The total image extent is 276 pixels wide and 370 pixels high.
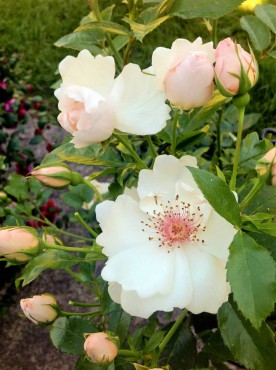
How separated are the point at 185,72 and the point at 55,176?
0.69ft

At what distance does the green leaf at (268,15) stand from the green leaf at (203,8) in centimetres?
22

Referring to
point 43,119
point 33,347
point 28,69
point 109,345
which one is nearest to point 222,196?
point 109,345

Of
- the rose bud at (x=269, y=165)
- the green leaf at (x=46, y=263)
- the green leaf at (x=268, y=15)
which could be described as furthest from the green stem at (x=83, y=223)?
the green leaf at (x=268, y=15)

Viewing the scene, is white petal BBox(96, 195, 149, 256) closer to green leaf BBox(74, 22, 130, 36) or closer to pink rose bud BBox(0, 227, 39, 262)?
pink rose bud BBox(0, 227, 39, 262)

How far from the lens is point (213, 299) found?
0.55 meters

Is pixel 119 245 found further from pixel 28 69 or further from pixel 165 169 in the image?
pixel 28 69

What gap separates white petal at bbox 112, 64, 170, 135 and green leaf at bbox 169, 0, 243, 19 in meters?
0.14

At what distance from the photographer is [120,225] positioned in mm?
588

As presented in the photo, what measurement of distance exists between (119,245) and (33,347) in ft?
3.77

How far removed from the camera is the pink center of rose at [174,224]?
60 centimetres

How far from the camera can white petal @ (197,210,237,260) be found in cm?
56

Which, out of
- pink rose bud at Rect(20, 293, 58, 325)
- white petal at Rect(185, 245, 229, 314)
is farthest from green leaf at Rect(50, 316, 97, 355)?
white petal at Rect(185, 245, 229, 314)

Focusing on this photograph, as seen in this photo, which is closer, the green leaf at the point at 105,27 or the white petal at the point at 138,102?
the white petal at the point at 138,102

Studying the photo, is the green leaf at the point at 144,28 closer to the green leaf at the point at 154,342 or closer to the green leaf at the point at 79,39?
the green leaf at the point at 79,39
